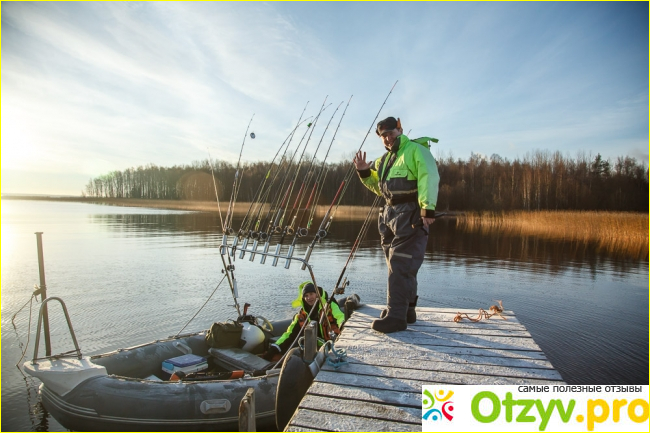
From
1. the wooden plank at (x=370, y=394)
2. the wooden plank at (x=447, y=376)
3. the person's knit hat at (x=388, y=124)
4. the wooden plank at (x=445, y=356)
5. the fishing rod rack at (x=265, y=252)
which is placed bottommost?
the wooden plank at (x=370, y=394)

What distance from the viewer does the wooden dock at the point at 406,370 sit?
9.34 feet

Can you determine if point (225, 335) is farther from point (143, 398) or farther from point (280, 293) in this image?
point (280, 293)

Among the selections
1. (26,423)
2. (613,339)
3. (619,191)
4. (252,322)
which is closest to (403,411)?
(252,322)

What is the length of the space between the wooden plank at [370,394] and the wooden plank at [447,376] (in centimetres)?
26

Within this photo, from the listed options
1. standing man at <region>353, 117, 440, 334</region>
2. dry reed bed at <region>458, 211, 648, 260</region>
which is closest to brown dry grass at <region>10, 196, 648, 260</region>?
dry reed bed at <region>458, 211, 648, 260</region>

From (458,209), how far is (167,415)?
48.7 meters

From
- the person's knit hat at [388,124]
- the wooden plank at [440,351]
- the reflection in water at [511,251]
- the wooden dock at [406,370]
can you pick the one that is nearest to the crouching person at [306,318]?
the wooden dock at [406,370]

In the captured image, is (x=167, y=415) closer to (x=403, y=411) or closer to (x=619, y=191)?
(x=403, y=411)

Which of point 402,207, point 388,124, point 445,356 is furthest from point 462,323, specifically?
point 388,124

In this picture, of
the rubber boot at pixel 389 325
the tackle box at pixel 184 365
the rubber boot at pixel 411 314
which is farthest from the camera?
the tackle box at pixel 184 365

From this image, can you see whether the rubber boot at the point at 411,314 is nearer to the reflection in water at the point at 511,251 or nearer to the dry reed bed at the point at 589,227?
the reflection in water at the point at 511,251

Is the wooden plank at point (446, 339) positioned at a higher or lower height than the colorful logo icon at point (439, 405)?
higher

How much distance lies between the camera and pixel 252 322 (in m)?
6.54

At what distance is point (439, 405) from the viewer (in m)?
2.92
